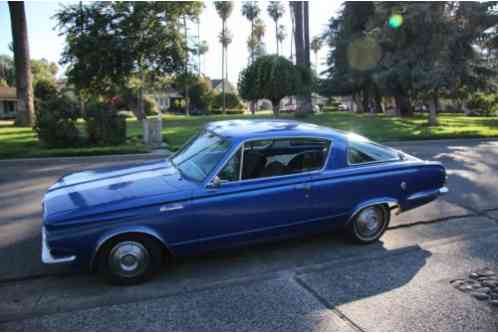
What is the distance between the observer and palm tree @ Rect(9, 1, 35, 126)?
16641 mm

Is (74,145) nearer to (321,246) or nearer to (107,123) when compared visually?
(107,123)

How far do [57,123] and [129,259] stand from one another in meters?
9.46

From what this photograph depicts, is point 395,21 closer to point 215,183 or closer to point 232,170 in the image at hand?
point 232,170

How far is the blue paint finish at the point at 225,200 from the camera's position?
3.46m

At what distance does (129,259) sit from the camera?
3.62 m

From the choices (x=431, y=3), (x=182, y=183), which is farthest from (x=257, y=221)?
(x=431, y=3)

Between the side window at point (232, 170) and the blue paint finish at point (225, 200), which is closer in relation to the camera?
the blue paint finish at point (225, 200)

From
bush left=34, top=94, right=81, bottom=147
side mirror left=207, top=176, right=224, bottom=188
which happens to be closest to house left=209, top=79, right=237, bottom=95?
bush left=34, top=94, right=81, bottom=147

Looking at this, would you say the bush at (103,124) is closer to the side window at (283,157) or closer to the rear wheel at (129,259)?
the side window at (283,157)

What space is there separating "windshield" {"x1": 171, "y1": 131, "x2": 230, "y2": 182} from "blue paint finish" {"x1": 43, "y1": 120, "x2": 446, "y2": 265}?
10 cm

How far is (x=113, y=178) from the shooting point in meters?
4.38

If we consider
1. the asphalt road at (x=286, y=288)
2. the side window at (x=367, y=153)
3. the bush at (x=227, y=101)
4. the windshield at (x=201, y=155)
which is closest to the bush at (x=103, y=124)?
the asphalt road at (x=286, y=288)

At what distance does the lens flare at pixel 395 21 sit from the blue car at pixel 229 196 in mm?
18005

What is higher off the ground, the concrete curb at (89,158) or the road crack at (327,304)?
the concrete curb at (89,158)
